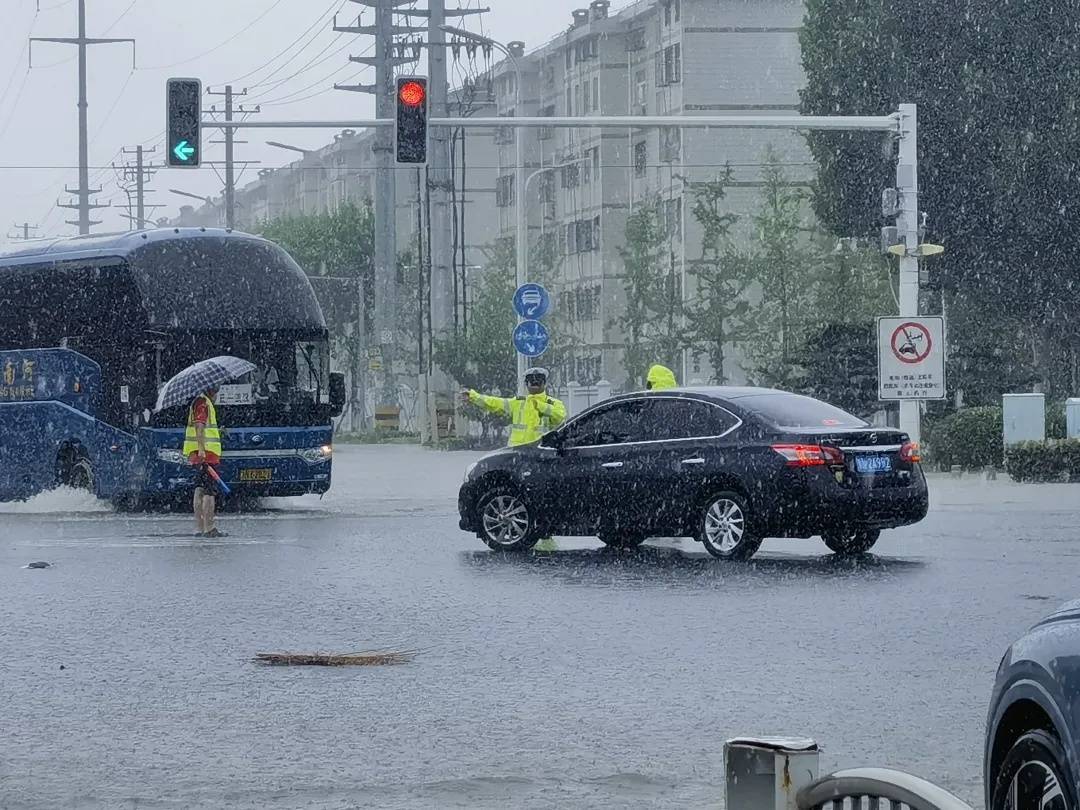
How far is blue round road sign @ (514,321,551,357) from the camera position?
36.6 meters

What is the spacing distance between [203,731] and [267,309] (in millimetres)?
19052

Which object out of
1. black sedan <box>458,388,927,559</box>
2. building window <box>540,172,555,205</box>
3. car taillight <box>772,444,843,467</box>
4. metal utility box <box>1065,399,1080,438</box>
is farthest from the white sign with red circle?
building window <box>540,172,555,205</box>

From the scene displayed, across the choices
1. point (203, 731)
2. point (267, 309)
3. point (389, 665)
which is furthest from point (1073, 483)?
point (203, 731)

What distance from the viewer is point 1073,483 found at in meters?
31.1

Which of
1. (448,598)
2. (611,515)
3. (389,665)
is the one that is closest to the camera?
(389,665)

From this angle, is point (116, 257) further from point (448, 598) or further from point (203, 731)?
point (203, 731)

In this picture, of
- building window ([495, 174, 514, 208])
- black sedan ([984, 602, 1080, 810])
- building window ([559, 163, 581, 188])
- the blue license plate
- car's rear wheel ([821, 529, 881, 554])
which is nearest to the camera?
black sedan ([984, 602, 1080, 810])

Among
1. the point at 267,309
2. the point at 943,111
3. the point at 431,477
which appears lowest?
the point at 431,477

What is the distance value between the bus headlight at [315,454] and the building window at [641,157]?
61239 millimetres

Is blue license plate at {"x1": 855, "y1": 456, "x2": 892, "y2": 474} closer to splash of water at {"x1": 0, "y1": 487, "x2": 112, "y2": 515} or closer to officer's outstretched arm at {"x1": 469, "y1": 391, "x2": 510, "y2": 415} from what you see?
officer's outstretched arm at {"x1": 469, "y1": 391, "x2": 510, "y2": 415}

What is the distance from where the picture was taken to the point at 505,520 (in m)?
20.2

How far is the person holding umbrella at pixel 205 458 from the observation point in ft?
75.8

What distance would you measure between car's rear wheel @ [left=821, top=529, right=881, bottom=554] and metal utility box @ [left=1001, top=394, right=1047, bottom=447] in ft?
44.6

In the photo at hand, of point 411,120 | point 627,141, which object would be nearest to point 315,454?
point 411,120
